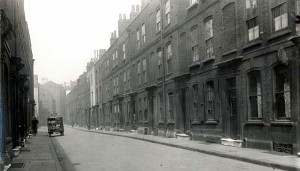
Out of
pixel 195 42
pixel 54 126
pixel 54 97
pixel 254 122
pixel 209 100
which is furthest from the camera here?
pixel 54 97

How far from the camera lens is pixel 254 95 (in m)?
16.3

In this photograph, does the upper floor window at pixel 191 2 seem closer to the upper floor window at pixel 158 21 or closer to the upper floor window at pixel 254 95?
the upper floor window at pixel 158 21

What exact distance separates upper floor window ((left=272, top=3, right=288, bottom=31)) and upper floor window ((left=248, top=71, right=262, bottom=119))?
2382 millimetres

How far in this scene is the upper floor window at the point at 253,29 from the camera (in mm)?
15969

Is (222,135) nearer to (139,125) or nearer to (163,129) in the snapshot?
(163,129)

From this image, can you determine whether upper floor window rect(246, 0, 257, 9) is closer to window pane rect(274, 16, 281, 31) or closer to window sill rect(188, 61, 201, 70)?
window pane rect(274, 16, 281, 31)

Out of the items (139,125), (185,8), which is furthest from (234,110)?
(139,125)

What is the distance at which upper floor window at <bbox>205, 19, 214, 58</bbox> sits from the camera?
66.8ft

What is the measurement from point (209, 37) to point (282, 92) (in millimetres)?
7046

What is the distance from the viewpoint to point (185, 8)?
23.9 m

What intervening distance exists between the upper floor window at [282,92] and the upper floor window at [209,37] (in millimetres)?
6092

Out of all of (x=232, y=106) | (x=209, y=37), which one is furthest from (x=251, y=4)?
(x=232, y=106)

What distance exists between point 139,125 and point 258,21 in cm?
2141

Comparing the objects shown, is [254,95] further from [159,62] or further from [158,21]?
[158,21]
